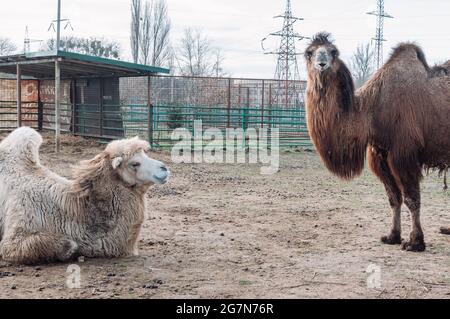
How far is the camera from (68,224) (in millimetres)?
4668

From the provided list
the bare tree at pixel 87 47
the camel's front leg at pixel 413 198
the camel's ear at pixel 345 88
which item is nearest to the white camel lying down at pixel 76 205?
the camel's ear at pixel 345 88

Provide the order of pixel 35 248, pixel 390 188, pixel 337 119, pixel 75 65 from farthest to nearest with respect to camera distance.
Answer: pixel 75 65 → pixel 390 188 → pixel 337 119 → pixel 35 248

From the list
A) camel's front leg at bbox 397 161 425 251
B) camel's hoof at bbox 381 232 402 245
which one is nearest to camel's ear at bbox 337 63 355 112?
camel's front leg at bbox 397 161 425 251

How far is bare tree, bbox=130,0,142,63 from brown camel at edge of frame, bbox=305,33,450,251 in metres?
35.8

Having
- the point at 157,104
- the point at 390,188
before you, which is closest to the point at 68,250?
the point at 390,188

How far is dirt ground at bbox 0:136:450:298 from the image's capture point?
13.5 ft

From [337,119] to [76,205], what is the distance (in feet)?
9.00

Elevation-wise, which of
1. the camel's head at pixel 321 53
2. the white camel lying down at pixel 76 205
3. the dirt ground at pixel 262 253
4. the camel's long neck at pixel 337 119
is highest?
the camel's head at pixel 321 53

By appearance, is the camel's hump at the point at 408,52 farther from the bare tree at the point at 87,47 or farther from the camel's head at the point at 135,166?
the bare tree at the point at 87,47

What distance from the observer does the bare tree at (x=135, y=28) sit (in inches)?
1576

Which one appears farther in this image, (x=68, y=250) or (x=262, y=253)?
(x=262, y=253)

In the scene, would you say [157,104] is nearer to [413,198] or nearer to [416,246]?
[413,198]

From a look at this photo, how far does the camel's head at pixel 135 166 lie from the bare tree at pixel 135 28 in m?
36.3

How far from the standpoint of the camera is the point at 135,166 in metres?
4.84
